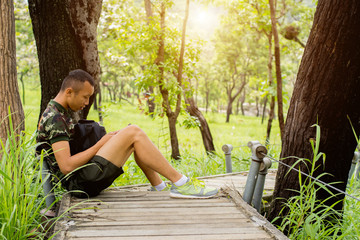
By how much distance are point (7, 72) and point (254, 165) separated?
285 centimetres

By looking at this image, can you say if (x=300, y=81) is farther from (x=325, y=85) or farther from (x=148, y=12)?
(x=148, y=12)

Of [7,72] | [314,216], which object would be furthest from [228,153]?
[7,72]

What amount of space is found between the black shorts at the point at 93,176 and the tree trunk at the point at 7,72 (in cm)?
125

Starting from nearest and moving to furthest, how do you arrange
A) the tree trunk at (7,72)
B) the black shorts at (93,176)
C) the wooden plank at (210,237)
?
the wooden plank at (210,237), the black shorts at (93,176), the tree trunk at (7,72)

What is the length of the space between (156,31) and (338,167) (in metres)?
4.08

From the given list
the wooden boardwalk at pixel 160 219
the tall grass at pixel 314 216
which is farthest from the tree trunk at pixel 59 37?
the tall grass at pixel 314 216

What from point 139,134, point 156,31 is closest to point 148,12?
point 156,31

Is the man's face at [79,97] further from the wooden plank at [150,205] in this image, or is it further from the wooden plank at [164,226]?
the wooden plank at [164,226]

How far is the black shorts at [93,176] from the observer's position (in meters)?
3.05

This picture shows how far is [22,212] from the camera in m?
2.44

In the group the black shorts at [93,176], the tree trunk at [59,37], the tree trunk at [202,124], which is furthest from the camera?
the tree trunk at [202,124]

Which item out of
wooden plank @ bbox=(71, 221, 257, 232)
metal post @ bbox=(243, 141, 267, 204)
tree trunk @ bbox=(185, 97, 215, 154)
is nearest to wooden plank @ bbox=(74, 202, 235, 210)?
metal post @ bbox=(243, 141, 267, 204)

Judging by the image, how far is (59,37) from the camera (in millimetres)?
4129

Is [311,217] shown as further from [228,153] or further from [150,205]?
[228,153]
